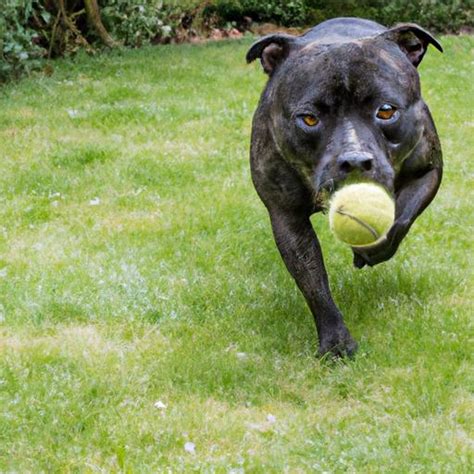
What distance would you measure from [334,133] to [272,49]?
2.46 ft

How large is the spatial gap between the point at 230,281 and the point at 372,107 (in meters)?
2.15

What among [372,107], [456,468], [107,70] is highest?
[372,107]

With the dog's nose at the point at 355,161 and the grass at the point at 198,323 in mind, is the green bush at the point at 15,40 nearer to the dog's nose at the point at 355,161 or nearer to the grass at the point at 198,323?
the grass at the point at 198,323

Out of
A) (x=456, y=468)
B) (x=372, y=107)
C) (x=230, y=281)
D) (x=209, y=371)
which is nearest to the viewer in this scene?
(x=456, y=468)

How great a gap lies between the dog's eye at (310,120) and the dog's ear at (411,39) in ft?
1.91

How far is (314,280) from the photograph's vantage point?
5.20m

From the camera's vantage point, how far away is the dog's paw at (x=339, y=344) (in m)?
5.19

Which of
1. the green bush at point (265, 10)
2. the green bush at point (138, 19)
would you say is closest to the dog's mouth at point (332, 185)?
the green bush at point (138, 19)

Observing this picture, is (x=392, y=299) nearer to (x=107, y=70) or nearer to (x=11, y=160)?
(x=11, y=160)

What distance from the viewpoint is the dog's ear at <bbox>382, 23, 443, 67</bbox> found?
4.83 meters

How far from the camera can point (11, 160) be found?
9109 millimetres

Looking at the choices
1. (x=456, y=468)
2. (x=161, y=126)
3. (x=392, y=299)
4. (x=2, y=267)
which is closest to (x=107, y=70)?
(x=161, y=126)

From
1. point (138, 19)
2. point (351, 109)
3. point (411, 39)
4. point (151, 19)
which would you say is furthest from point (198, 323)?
point (151, 19)

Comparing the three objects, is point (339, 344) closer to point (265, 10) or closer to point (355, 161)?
point (355, 161)
